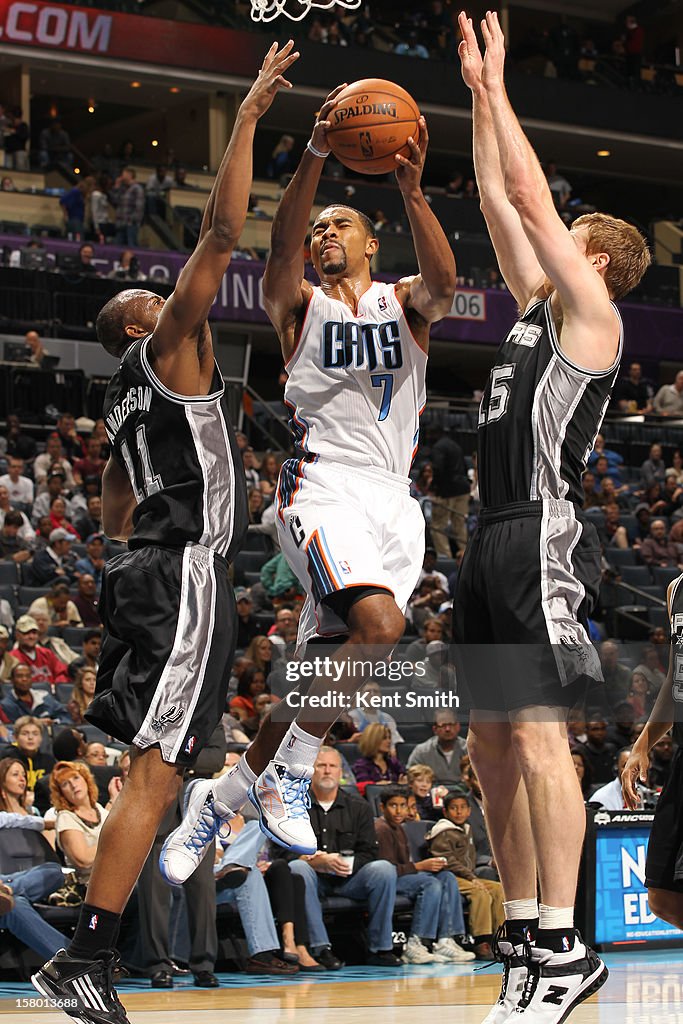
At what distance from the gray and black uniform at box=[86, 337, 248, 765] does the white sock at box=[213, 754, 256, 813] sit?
0.59m

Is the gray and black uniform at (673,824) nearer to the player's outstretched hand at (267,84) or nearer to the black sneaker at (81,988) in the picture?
the black sneaker at (81,988)

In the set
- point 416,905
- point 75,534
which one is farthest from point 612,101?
point 416,905

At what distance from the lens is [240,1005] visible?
720 cm

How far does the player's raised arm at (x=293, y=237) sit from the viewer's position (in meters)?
5.31

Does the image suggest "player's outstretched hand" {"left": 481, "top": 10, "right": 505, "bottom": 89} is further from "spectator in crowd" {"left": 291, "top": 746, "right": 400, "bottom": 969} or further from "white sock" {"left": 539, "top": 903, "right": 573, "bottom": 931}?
"spectator in crowd" {"left": 291, "top": 746, "right": 400, "bottom": 969}

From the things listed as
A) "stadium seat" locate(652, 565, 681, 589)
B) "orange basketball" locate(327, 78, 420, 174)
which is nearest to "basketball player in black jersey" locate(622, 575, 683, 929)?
"orange basketball" locate(327, 78, 420, 174)

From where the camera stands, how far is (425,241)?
17.8 feet

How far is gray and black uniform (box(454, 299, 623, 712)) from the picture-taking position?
4648 millimetres

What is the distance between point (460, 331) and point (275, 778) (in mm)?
20657

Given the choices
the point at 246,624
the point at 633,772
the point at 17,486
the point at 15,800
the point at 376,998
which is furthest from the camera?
the point at 17,486

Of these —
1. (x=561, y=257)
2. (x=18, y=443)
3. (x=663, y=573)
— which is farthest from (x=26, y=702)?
(x=663, y=573)

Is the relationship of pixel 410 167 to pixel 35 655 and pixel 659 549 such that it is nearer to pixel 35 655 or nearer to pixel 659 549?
pixel 35 655

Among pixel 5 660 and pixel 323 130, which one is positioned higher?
pixel 323 130

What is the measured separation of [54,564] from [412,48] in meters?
14.8
